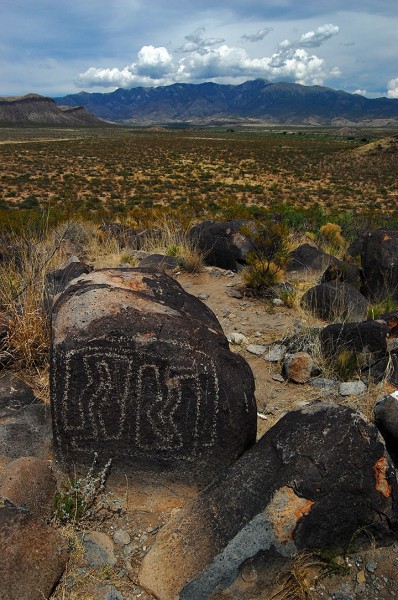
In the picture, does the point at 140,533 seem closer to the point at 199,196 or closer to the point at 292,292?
the point at 292,292

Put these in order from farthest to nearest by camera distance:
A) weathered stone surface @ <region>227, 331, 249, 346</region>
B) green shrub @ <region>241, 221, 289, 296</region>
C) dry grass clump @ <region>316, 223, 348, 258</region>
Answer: dry grass clump @ <region>316, 223, 348, 258</region>, green shrub @ <region>241, 221, 289, 296</region>, weathered stone surface @ <region>227, 331, 249, 346</region>

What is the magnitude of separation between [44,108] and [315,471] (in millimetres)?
160578

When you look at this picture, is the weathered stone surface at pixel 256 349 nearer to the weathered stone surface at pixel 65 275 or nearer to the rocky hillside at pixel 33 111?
the weathered stone surface at pixel 65 275

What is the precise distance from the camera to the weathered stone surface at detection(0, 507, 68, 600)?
212cm

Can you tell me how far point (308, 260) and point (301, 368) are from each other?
146 inches

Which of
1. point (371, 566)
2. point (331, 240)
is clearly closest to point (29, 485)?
point (371, 566)

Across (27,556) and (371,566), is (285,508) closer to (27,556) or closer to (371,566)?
(371,566)

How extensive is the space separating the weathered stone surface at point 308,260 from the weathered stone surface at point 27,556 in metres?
5.59

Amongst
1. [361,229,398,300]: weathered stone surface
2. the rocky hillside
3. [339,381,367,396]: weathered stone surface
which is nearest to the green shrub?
[361,229,398,300]: weathered stone surface

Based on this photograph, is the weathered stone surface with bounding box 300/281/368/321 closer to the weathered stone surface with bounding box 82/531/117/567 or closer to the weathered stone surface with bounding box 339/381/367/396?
the weathered stone surface with bounding box 339/381/367/396

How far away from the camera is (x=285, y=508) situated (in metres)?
2.30

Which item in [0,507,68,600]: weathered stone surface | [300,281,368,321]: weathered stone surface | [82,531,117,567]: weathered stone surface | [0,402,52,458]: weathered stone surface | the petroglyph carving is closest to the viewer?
[0,507,68,600]: weathered stone surface

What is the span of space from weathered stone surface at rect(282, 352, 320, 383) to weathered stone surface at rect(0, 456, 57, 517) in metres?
2.13

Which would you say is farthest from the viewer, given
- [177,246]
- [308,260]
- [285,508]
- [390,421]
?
[177,246]
